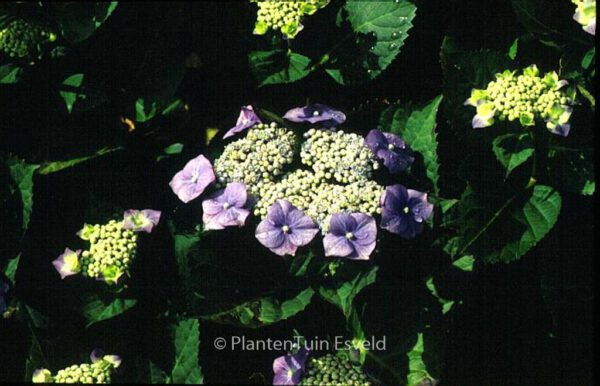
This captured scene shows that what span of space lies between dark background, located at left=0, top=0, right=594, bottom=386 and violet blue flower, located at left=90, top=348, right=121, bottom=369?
0.19 ft

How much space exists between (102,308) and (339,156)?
781 millimetres

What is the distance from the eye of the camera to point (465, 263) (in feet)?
7.22

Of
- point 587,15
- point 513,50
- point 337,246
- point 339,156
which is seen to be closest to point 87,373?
point 337,246

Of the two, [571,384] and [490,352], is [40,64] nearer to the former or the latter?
[490,352]

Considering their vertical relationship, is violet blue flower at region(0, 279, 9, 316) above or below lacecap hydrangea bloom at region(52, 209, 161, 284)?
below

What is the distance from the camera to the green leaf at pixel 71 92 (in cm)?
234

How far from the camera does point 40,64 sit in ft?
7.70

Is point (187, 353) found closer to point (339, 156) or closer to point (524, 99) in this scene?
point (339, 156)

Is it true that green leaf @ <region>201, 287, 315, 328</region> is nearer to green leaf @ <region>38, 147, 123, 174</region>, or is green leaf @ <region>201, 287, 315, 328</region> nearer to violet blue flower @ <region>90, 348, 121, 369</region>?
violet blue flower @ <region>90, 348, 121, 369</region>

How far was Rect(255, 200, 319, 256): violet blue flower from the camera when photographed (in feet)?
6.43

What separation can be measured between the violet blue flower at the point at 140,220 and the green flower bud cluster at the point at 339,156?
0.45m

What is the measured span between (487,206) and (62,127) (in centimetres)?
128

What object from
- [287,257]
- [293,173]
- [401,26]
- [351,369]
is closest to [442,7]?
[401,26]
